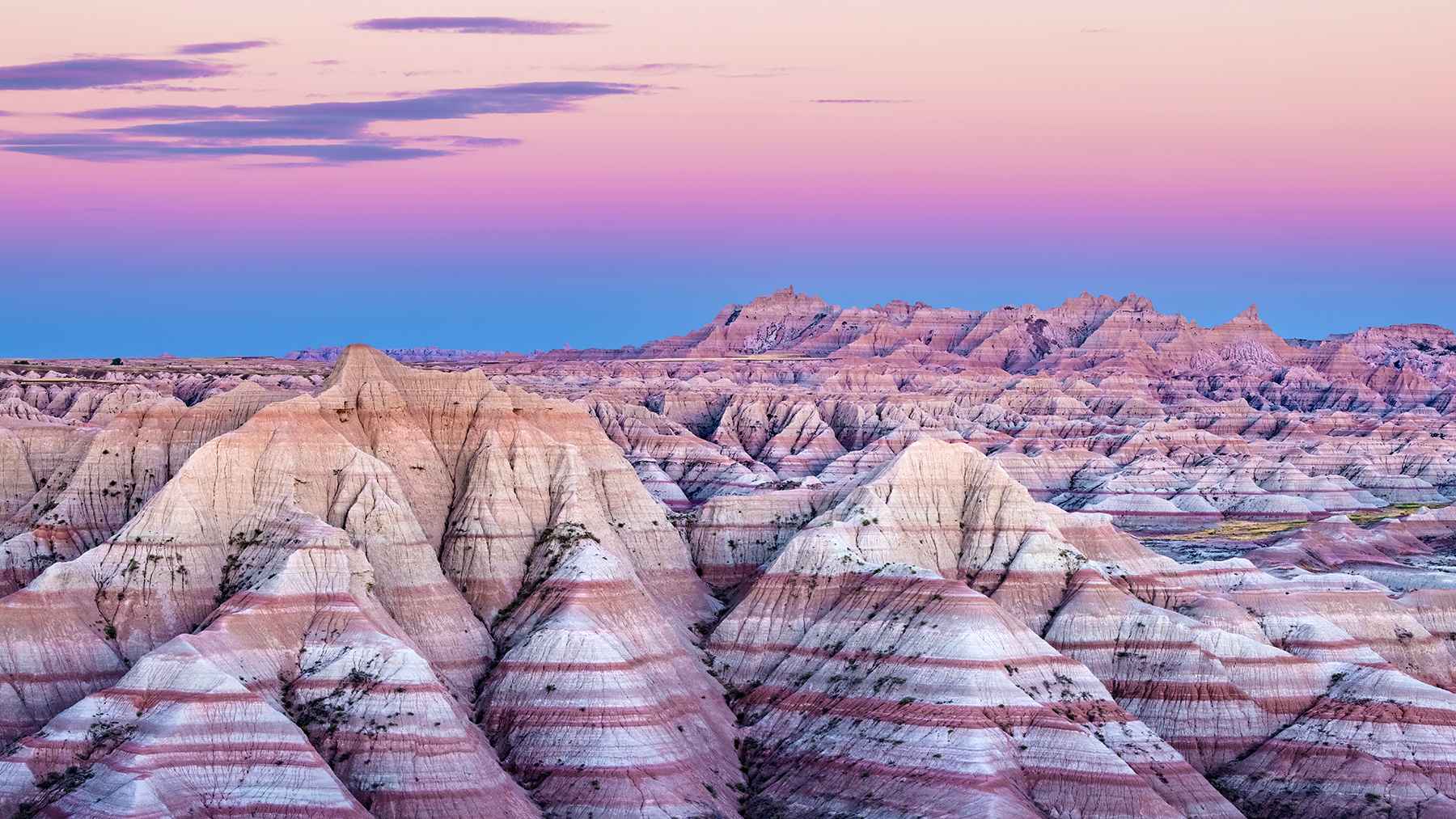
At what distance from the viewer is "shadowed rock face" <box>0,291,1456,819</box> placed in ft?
296

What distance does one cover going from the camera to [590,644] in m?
101

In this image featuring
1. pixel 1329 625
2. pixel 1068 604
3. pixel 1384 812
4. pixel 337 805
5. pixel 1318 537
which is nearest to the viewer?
pixel 337 805

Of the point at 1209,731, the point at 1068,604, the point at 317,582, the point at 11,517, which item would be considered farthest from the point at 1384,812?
the point at 11,517

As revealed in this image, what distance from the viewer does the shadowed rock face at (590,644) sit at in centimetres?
9031

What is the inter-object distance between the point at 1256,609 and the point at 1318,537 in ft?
228

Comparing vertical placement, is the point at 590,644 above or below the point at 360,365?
below

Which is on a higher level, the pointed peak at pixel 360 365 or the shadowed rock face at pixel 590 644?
the pointed peak at pixel 360 365

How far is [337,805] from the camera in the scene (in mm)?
83875

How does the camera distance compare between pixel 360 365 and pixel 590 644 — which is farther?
pixel 360 365

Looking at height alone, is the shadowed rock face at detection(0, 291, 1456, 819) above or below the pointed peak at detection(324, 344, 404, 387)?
below

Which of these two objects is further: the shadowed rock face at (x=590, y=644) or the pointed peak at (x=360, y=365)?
the pointed peak at (x=360, y=365)

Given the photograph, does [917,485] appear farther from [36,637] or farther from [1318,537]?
[1318,537]

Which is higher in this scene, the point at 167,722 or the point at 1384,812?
the point at 167,722

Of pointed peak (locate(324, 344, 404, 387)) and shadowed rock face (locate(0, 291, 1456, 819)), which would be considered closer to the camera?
shadowed rock face (locate(0, 291, 1456, 819))
